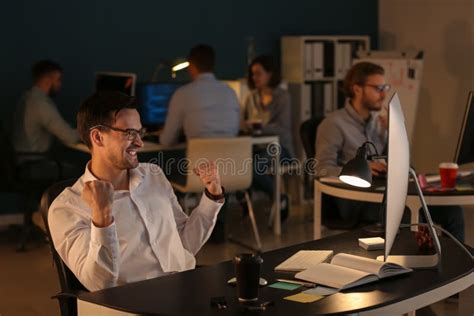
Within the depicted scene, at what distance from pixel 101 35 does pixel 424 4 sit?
285 centimetres

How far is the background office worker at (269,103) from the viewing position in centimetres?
696

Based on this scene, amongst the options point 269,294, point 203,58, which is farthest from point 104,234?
point 203,58

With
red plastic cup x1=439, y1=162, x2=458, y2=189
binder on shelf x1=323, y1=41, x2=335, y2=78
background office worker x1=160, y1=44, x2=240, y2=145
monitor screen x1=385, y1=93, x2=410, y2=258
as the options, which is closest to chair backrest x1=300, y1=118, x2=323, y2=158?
red plastic cup x1=439, y1=162, x2=458, y2=189

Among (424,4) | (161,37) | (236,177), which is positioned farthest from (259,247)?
(424,4)

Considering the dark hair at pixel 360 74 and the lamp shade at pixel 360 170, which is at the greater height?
the dark hair at pixel 360 74

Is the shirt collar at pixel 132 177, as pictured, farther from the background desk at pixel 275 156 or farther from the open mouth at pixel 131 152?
the background desk at pixel 275 156

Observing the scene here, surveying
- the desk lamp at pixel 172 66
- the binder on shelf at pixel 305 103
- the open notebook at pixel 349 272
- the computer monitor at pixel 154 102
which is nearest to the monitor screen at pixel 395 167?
the open notebook at pixel 349 272

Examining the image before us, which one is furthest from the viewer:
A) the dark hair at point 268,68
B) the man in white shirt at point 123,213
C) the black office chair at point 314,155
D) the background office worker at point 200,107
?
the dark hair at point 268,68

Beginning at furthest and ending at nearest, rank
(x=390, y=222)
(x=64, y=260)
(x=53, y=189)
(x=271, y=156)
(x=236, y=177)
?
1. (x=271, y=156)
2. (x=236, y=177)
3. (x=53, y=189)
4. (x=64, y=260)
5. (x=390, y=222)

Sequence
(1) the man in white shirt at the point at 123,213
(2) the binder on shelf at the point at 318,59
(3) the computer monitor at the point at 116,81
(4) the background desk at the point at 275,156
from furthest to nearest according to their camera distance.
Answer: (2) the binder on shelf at the point at 318,59 < (3) the computer monitor at the point at 116,81 < (4) the background desk at the point at 275,156 < (1) the man in white shirt at the point at 123,213

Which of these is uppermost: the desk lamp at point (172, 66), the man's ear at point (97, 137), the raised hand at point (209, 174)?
the desk lamp at point (172, 66)

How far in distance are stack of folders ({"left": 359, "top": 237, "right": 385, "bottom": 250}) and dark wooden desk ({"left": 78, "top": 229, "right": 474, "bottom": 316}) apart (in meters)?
0.25

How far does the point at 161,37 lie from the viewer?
7.24 metres

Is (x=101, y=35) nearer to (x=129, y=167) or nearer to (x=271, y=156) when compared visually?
(x=271, y=156)
